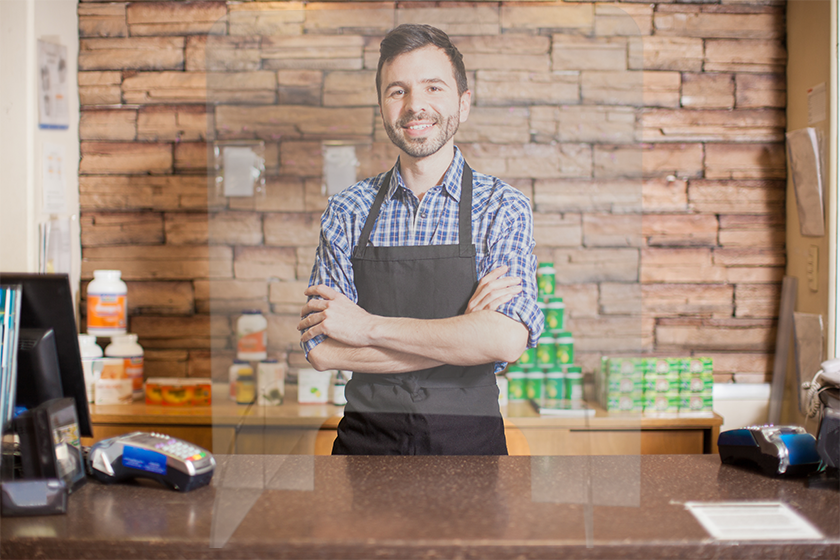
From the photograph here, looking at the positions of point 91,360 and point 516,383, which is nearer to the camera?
point 516,383

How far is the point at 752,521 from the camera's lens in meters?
0.91

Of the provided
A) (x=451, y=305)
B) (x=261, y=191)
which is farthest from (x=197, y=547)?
(x=261, y=191)

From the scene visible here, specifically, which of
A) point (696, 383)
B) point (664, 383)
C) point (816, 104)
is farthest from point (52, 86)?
point (816, 104)

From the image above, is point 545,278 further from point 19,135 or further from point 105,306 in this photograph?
point 19,135

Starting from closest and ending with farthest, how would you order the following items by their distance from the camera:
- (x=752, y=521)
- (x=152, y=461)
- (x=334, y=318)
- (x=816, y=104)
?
(x=752, y=521)
(x=152, y=461)
(x=334, y=318)
(x=816, y=104)

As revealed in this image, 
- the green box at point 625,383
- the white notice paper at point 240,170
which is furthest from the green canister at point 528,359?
the white notice paper at point 240,170

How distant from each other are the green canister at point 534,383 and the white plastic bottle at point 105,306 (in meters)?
1.62

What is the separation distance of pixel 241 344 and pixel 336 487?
72 centimetres

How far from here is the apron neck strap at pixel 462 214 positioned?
144 cm

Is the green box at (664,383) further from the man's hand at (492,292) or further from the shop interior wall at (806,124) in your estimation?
the man's hand at (492,292)

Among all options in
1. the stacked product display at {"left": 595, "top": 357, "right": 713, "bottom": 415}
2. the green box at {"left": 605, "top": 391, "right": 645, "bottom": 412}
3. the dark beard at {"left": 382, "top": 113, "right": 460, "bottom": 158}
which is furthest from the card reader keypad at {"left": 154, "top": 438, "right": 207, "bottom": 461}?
the stacked product display at {"left": 595, "top": 357, "right": 713, "bottom": 415}

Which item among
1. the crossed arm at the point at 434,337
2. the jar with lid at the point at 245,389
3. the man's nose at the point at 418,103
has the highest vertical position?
the man's nose at the point at 418,103

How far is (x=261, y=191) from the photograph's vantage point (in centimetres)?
164

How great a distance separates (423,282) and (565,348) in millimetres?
488
